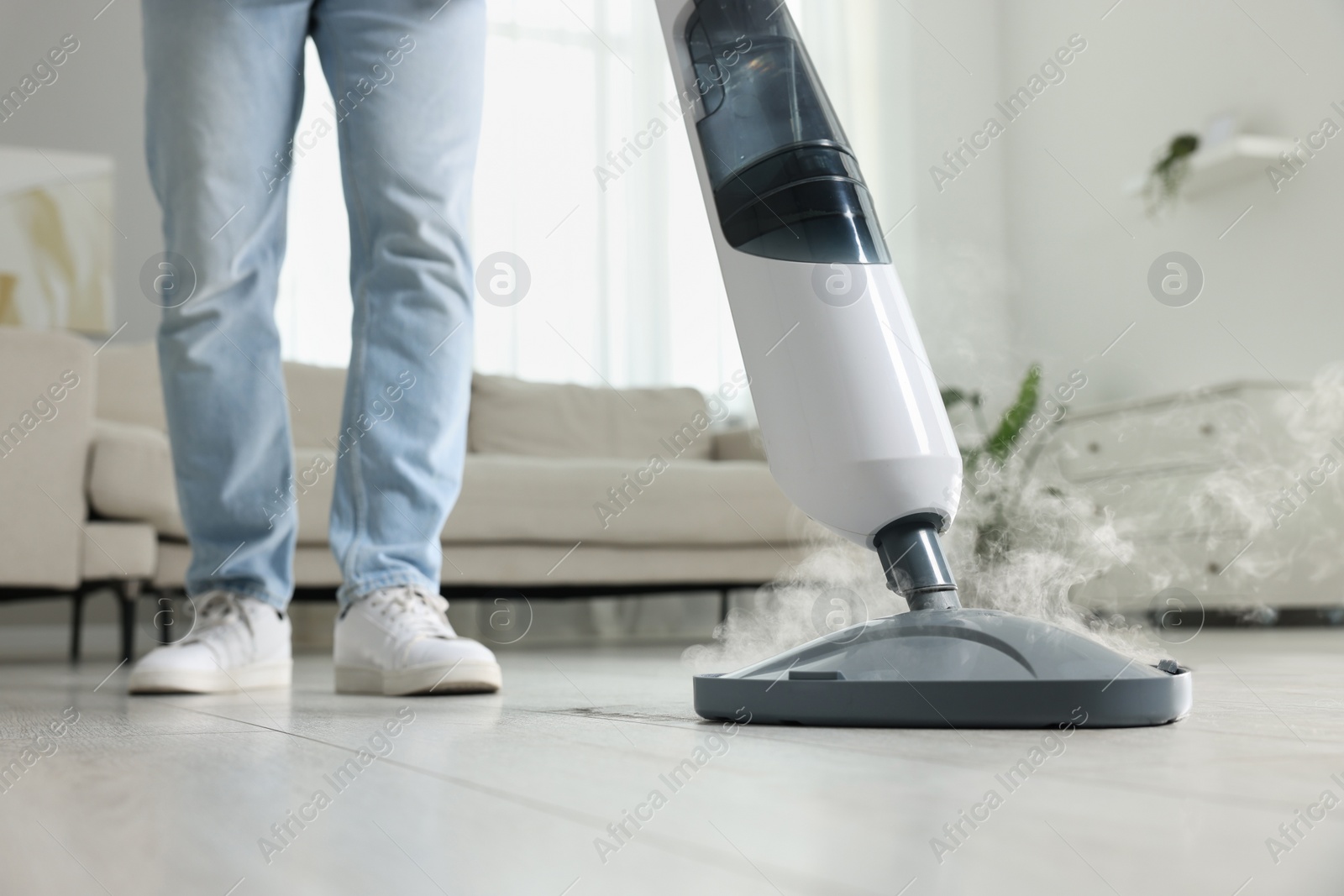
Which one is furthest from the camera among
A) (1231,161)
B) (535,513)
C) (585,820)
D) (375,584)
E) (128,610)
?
(1231,161)

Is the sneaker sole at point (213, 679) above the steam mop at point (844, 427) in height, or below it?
below

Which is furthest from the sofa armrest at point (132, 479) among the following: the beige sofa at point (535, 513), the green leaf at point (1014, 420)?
the green leaf at point (1014, 420)

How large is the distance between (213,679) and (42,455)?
43.8 inches

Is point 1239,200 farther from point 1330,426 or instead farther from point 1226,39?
point 1330,426

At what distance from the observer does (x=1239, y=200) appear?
341 centimetres

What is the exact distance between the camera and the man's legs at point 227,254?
3.57ft

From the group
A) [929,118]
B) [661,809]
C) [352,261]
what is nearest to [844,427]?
[661,809]

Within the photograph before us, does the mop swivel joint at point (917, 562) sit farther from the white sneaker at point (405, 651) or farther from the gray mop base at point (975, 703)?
the white sneaker at point (405, 651)

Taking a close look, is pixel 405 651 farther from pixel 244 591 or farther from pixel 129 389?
pixel 129 389

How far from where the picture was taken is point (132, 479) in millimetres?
2020

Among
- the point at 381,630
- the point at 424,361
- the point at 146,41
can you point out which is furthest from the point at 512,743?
the point at 146,41

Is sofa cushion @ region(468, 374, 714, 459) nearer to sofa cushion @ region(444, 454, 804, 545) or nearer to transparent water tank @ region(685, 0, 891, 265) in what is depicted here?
sofa cushion @ region(444, 454, 804, 545)

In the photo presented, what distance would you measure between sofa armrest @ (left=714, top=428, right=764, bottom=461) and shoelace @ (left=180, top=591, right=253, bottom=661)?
221 cm

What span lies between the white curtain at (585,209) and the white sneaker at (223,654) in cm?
270
